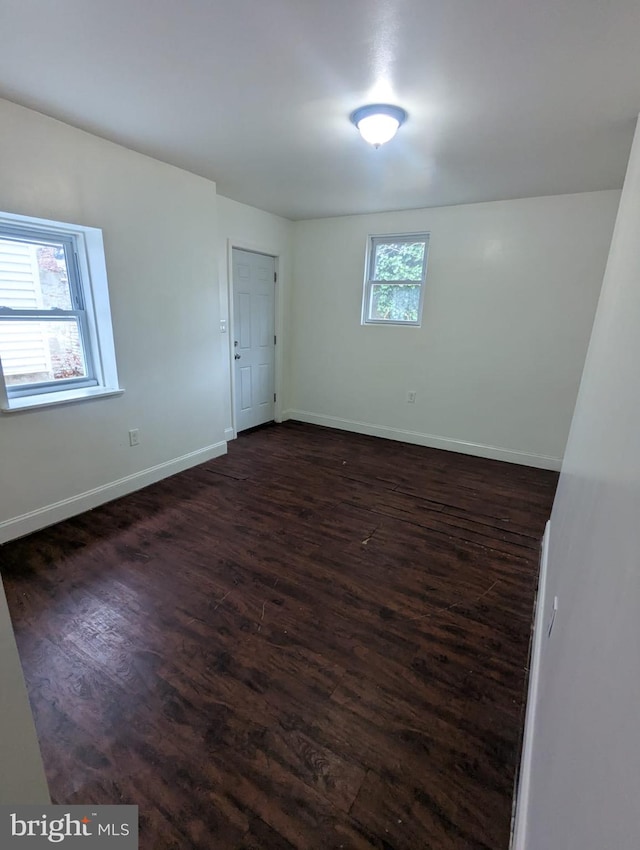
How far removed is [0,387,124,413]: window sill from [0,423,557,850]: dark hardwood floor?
842 millimetres

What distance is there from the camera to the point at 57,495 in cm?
267

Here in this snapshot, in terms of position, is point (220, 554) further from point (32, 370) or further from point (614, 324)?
point (614, 324)

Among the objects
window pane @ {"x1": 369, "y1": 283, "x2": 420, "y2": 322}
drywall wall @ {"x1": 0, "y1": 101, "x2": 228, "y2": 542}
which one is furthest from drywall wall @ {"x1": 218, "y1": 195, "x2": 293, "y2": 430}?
window pane @ {"x1": 369, "y1": 283, "x2": 420, "y2": 322}

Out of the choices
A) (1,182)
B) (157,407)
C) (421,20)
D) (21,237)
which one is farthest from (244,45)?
(157,407)

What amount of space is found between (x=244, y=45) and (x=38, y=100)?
4.30ft

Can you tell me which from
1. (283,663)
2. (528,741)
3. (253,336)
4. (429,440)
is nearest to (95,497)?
(283,663)

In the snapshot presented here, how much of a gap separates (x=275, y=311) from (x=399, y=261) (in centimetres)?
160

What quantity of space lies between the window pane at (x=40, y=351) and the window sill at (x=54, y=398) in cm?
12

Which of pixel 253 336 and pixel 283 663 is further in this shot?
pixel 253 336

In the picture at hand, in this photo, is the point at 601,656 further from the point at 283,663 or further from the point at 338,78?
the point at 338,78

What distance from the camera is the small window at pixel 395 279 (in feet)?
13.6

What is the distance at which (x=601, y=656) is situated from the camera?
67 cm

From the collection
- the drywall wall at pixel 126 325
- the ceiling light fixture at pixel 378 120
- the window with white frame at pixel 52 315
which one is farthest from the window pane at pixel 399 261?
the window with white frame at pixel 52 315

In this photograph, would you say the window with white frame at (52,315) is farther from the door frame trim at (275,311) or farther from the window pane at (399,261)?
the window pane at (399,261)
